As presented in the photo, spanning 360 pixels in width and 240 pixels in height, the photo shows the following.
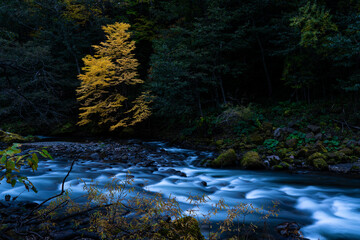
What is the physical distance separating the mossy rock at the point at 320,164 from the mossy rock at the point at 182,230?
252 inches

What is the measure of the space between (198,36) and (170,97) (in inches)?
154

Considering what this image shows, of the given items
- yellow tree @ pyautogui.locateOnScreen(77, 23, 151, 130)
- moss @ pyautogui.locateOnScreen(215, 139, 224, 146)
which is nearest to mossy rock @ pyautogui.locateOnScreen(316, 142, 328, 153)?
moss @ pyautogui.locateOnScreen(215, 139, 224, 146)

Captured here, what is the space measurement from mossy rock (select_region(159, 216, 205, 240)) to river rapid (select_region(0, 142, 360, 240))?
136 centimetres

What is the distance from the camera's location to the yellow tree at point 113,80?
13.7 meters

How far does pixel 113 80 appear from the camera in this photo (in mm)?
15008

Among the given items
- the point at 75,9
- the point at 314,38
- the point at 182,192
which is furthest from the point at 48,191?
the point at 75,9

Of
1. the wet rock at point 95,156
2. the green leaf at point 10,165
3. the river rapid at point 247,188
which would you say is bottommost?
the river rapid at point 247,188

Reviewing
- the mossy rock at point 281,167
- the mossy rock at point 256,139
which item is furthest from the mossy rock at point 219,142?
the mossy rock at point 281,167

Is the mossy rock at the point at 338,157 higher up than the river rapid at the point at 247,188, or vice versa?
the mossy rock at the point at 338,157

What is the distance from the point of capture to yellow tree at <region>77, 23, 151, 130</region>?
13.7m

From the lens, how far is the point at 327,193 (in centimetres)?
564

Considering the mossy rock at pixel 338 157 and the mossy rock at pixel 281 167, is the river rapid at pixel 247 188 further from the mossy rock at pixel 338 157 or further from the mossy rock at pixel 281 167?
the mossy rock at pixel 338 157

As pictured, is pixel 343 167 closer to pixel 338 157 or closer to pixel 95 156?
pixel 338 157

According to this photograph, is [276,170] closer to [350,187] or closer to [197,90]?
[350,187]
